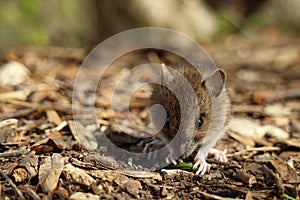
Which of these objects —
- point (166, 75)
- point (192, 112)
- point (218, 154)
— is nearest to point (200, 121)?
point (192, 112)

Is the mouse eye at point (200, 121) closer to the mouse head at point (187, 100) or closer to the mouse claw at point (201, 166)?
the mouse head at point (187, 100)

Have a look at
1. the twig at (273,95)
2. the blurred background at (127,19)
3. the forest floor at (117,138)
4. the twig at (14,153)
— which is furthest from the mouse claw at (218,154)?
the blurred background at (127,19)

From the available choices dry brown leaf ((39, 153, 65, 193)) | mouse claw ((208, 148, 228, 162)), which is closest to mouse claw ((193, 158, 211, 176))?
mouse claw ((208, 148, 228, 162))

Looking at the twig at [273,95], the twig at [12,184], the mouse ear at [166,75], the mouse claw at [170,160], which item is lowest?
the twig at [12,184]

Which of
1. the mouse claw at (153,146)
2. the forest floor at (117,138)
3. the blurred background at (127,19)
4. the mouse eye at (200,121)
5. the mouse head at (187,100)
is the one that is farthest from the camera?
the blurred background at (127,19)

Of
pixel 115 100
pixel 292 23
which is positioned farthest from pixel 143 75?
pixel 292 23

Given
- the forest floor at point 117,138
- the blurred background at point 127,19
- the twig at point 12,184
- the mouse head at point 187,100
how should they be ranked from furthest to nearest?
the blurred background at point 127,19, the mouse head at point 187,100, the forest floor at point 117,138, the twig at point 12,184

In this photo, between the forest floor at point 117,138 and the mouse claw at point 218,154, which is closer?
the forest floor at point 117,138

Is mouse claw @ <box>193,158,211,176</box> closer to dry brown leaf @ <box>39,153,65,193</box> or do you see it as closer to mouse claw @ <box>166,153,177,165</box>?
mouse claw @ <box>166,153,177,165</box>
